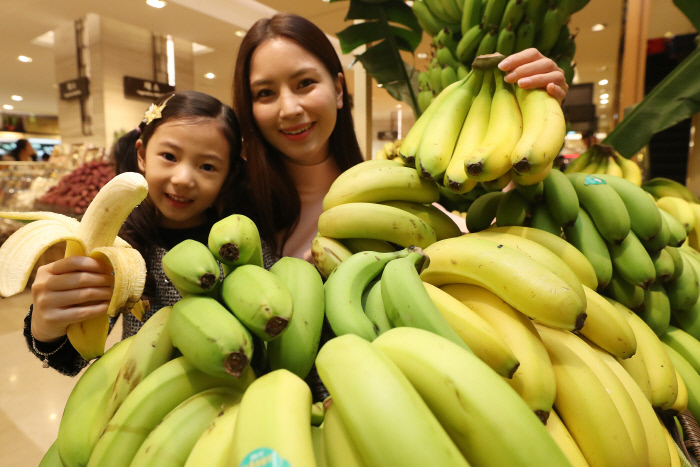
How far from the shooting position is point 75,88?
418 centimetres

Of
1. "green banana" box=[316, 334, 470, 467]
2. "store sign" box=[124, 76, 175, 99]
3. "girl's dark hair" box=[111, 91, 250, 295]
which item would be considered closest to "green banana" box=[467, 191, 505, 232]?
"green banana" box=[316, 334, 470, 467]

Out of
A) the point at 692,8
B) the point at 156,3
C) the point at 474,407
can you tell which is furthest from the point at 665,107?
the point at 156,3

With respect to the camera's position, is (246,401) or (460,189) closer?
(246,401)

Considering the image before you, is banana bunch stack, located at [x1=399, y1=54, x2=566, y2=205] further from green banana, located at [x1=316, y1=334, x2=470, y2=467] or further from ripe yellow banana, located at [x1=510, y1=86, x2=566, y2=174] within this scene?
green banana, located at [x1=316, y1=334, x2=470, y2=467]

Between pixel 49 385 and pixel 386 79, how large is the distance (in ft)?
7.33

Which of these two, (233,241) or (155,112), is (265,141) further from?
(233,241)

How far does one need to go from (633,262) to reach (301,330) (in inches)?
24.4

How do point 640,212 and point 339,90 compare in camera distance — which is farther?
point 339,90

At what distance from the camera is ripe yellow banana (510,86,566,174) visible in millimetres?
588

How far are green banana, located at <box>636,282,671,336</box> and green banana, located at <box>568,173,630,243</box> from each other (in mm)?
166

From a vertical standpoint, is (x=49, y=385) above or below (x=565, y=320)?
below

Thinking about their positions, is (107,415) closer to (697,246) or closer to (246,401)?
(246,401)

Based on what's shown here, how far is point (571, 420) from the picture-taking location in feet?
1.55

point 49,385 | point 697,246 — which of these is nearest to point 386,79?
point 697,246
